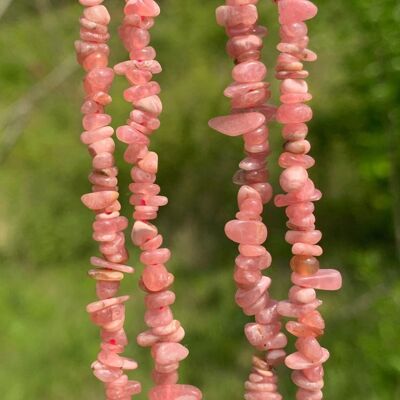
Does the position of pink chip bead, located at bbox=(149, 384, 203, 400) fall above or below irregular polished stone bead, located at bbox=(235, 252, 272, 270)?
below

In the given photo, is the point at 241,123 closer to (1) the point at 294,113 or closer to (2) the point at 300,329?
(1) the point at 294,113

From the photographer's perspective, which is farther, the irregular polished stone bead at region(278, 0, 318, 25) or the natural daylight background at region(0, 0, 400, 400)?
the natural daylight background at region(0, 0, 400, 400)

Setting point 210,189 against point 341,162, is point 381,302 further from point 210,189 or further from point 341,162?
point 210,189

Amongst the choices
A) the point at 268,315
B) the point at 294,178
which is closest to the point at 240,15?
the point at 294,178

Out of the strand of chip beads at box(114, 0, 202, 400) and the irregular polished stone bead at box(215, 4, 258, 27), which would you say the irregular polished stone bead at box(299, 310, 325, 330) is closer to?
the strand of chip beads at box(114, 0, 202, 400)

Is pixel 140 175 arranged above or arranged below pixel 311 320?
above

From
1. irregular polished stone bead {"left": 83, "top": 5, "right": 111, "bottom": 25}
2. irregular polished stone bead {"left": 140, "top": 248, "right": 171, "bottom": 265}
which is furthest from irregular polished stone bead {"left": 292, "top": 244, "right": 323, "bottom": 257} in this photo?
irregular polished stone bead {"left": 83, "top": 5, "right": 111, "bottom": 25}

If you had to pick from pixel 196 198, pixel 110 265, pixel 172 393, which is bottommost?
pixel 172 393
